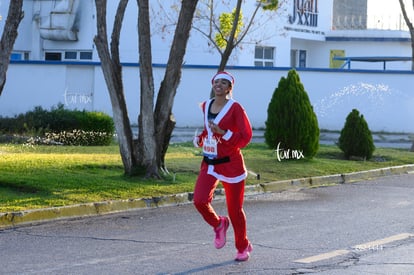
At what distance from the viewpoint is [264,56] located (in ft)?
135

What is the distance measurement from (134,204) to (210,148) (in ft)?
13.8

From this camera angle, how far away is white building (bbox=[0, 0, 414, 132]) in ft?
101

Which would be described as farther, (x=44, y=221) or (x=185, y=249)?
(x=44, y=221)

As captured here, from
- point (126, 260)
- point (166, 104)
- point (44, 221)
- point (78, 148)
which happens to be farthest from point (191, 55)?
point (126, 260)

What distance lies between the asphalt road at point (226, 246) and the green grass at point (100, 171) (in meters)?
0.73

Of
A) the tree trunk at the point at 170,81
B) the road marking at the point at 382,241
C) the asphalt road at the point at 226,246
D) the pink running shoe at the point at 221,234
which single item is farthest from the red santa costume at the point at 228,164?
the tree trunk at the point at 170,81

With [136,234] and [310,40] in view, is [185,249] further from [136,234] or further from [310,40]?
[310,40]

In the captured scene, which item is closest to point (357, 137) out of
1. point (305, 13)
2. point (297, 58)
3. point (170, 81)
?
point (170, 81)

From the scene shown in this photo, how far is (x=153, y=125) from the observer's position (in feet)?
49.3

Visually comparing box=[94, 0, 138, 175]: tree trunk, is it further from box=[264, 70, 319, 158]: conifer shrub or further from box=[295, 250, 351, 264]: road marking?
box=[295, 250, 351, 264]: road marking

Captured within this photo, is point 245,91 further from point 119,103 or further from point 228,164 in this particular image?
point 228,164

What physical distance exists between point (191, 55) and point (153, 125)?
23901 millimetres

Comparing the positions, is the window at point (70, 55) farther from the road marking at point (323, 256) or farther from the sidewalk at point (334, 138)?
the road marking at point (323, 256)

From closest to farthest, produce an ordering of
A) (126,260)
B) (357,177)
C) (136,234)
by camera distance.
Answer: (126,260)
(136,234)
(357,177)
